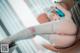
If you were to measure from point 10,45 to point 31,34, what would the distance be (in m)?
0.13

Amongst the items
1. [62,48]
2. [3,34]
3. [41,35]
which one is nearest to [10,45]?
[3,34]

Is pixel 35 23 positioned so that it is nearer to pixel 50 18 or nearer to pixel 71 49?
pixel 50 18

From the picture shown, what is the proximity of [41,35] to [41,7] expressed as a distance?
161 mm

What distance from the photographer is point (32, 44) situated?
85cm

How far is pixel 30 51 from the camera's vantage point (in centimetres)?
86

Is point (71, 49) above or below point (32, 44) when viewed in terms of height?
below

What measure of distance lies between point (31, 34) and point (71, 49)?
10.0 inches

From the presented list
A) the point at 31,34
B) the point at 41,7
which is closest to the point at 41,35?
the point at 31,34

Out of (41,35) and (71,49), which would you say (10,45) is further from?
(71,49)

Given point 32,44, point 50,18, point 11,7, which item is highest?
point 11,7

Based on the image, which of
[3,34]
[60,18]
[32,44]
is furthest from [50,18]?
[3,34]

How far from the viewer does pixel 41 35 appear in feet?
2.72

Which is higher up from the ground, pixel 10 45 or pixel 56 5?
pixel 56 5

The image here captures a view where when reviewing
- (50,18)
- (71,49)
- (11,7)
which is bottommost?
(71,49)
